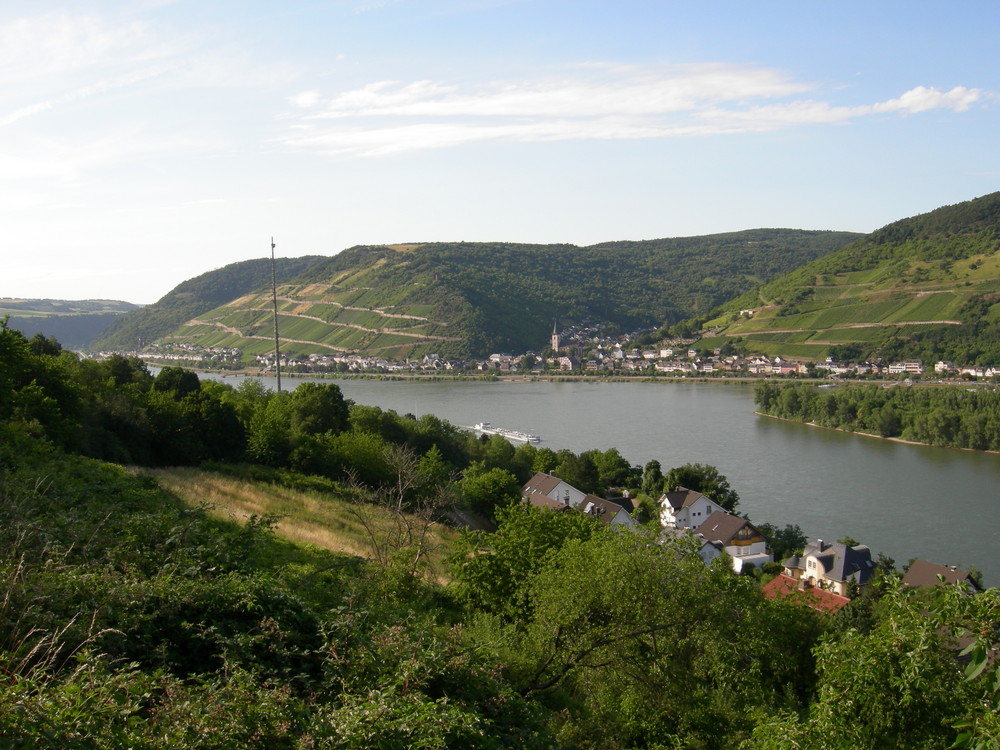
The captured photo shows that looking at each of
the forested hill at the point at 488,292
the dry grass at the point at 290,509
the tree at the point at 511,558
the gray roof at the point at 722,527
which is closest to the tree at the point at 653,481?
the gray roof at the point at 722,527

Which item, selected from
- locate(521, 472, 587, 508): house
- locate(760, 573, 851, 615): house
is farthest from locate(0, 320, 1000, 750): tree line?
locate(521, 472, 587, 508): house

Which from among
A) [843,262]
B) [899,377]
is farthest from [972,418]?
[843,262]

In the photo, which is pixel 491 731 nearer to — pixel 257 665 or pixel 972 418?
pixel 257 665

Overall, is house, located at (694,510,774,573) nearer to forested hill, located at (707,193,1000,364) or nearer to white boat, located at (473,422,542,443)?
white boat, located at (473,422,542,443)

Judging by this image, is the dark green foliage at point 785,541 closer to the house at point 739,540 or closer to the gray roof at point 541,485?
the house at point 739,540

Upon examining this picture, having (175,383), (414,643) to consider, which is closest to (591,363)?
(175,383)

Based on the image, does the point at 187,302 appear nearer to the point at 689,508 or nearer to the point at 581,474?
the point at 581,474
